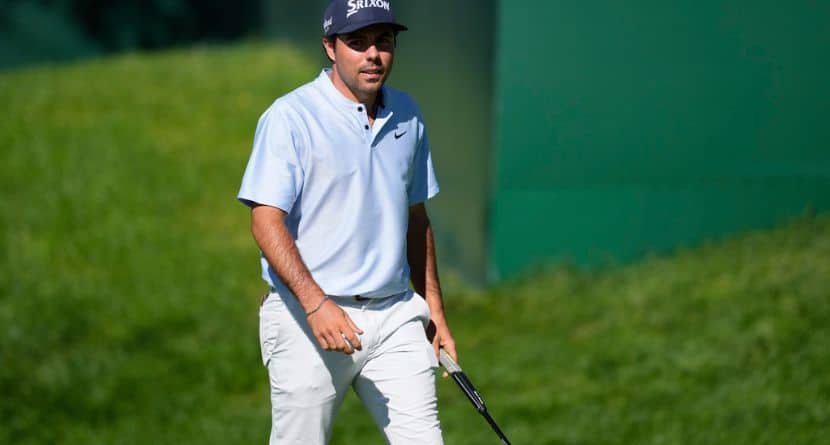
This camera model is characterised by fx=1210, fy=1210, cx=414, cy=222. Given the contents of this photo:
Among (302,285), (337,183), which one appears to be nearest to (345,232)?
(337,183)

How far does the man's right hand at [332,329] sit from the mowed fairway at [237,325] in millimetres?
3273

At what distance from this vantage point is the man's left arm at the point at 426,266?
173 inches

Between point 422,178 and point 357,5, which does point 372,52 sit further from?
point 422,178

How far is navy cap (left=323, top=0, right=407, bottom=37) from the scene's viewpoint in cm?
390

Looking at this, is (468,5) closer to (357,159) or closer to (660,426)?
(660,426)

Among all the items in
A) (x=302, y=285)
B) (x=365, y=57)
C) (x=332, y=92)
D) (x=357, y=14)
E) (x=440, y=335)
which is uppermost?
(x=357, y=14)

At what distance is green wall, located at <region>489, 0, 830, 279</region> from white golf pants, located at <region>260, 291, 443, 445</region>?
4.98 meters

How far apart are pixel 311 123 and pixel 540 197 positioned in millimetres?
5370

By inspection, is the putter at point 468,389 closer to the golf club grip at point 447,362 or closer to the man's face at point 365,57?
the golf club grip at point 447,362

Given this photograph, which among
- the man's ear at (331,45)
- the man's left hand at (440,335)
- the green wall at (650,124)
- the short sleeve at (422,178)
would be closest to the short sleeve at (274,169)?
the man's ear at (331,45)

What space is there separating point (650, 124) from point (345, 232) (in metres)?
5.42

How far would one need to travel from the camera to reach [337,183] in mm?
3959

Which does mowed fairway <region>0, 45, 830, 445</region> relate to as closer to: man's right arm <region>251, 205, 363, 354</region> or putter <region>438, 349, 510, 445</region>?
putter <region>438, 349, 510, 445</region>

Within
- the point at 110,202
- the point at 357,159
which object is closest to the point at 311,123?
the point at 357,159
